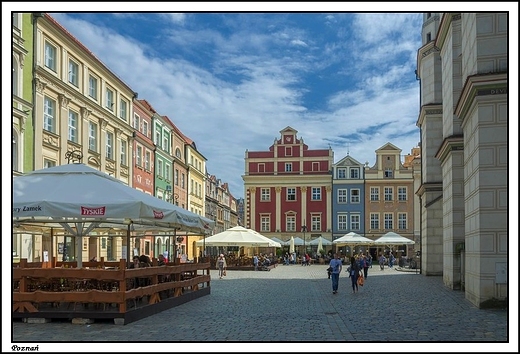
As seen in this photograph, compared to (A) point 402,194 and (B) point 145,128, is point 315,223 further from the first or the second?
(B) point 145,128

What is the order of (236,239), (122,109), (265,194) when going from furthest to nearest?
(265,194) → (122,109) → (236,239)

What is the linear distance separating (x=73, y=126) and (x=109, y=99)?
20.2 ft

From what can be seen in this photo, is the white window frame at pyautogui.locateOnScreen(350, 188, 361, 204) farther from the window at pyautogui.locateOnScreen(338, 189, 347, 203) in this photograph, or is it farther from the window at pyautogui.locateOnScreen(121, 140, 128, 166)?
the window at pyautogui.locateOnScreen(121, 140, 128, 166)

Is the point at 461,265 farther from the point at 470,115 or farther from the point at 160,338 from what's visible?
the point at 160,338

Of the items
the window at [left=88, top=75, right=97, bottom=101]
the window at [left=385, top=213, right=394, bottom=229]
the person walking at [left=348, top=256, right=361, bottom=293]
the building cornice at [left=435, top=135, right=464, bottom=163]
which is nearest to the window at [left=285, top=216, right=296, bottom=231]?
the window at [left=385, top=213, right=394, bottom=229]

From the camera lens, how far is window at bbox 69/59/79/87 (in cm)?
3379

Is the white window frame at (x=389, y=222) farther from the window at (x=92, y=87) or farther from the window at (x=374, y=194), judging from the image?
the window at (x=92, y=87)

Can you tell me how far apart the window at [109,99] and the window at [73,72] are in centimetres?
473

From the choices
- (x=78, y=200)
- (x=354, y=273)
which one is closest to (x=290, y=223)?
(x=354, y=273)

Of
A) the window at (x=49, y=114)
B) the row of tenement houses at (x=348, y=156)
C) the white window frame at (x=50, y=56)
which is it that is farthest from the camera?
the window at (x=49, y=114)

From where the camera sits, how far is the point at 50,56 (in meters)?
31.3

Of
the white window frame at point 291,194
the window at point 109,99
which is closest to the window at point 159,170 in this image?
the window at point 109,99

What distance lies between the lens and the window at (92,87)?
36588 mm

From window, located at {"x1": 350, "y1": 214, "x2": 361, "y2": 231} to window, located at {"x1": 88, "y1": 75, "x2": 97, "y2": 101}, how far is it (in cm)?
4421
